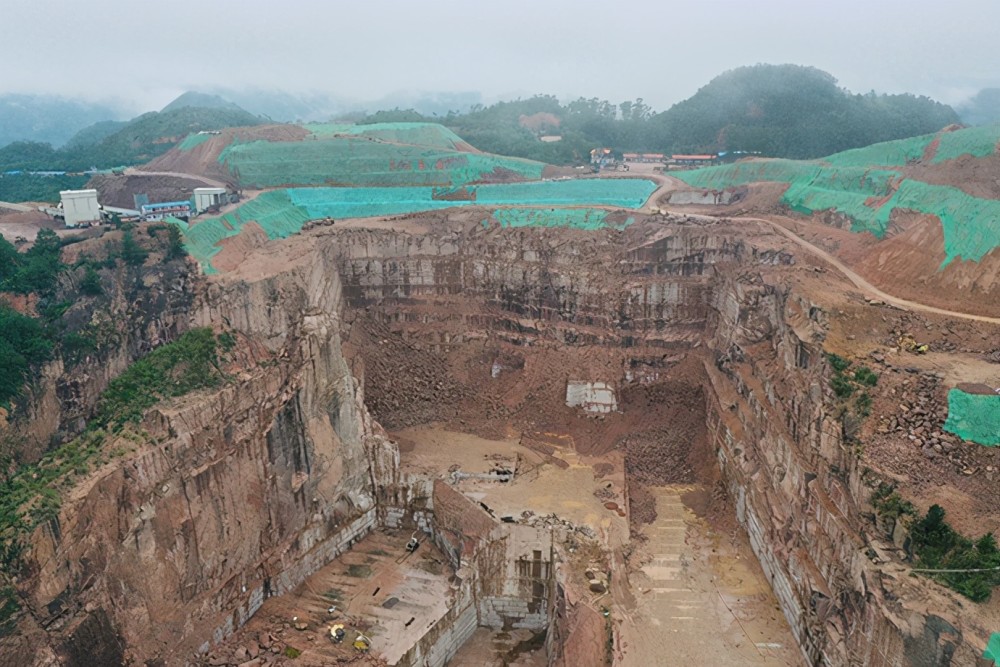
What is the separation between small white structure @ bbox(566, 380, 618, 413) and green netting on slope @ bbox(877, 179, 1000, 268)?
609 inches

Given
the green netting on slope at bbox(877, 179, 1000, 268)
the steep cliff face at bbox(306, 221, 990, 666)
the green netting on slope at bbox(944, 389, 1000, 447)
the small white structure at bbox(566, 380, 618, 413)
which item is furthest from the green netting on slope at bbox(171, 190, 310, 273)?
the green netting on slope at bbox(877, 179, 1000, 268)

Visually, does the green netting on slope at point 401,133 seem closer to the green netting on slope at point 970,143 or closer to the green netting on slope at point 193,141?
the green netting on slope at point 193,141

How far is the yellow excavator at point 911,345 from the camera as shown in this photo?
25422mm

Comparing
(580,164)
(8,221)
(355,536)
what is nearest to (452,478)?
(355,536)

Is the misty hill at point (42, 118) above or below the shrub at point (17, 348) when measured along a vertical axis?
above

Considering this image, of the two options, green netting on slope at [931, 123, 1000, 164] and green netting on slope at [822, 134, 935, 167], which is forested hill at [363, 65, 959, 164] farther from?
green netting on slope at [931, 123, 1000, 164]

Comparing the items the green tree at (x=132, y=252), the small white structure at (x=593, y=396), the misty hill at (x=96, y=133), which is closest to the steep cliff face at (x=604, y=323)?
the small white structure at (x=593, y=396)

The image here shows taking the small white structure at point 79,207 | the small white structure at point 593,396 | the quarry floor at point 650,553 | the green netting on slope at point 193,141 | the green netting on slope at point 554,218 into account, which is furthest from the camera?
the green netting on slope at point 193,141

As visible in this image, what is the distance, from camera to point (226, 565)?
25.3 meters

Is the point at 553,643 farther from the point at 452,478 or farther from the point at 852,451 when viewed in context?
the point at 852,451

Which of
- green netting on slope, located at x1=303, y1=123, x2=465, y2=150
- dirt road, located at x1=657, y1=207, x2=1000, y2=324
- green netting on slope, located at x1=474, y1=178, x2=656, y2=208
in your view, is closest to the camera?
dirt road, located at x1=657, y1=207, x2=1000, y2=324

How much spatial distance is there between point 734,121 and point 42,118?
86509 mm

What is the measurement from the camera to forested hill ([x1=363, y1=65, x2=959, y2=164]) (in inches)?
2606

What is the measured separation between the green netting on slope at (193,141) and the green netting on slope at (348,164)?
345 cm
